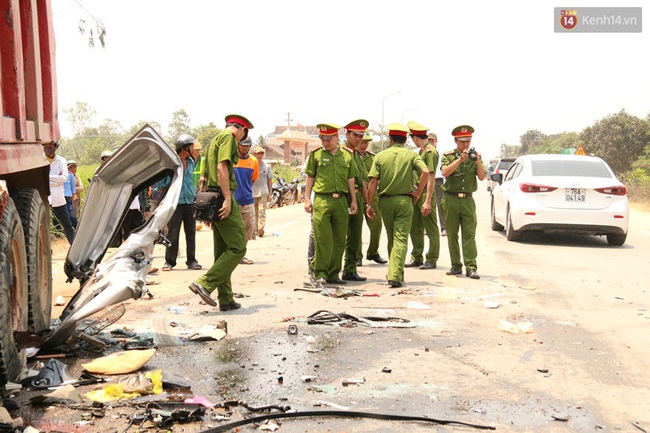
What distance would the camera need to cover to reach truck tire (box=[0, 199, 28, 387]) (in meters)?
4.81

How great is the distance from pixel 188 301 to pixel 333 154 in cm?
252

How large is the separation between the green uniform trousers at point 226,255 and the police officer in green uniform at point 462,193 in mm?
3424

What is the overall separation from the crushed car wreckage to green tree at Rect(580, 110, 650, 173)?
152 feet

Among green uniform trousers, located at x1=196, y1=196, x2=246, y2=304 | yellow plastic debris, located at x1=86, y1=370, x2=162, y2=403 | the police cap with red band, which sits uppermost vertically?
the police cap with red band

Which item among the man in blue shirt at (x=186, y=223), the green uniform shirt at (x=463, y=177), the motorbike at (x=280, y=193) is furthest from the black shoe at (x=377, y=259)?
the motorbike at (x=280, y=193)

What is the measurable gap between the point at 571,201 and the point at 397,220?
16.6ft

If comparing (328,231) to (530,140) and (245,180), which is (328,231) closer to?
(245,180)

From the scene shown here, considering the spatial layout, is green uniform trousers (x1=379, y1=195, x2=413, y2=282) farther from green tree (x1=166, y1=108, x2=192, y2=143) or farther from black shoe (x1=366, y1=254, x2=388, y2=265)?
green tree (x1=166, y1=108, x2=192, y2=143)

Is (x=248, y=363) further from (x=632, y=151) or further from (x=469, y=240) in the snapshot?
(x=632, y=151)

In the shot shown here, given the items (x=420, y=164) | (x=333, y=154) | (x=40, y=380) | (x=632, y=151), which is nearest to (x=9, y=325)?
(x=40, y=380)

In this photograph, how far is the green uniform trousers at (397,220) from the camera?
966 centimetres

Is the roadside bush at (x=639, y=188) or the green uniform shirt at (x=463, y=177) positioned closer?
the green uniform shirt at (x=463, y=177)

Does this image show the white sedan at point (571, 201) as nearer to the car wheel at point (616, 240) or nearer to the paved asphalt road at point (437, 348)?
the car wheel at point (616, 240)

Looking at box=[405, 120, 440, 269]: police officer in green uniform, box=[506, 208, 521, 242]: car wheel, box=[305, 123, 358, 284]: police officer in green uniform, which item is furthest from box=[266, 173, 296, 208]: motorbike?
box=[305, 123, 358, 284]: police officer in green uniform
